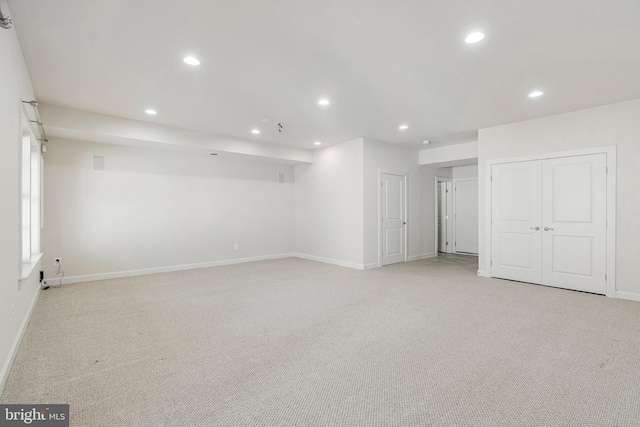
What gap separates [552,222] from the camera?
4.89 m

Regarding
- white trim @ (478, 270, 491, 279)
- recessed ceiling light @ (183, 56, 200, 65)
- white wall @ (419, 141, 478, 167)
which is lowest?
white trim @ (478, 270, 491, 279)

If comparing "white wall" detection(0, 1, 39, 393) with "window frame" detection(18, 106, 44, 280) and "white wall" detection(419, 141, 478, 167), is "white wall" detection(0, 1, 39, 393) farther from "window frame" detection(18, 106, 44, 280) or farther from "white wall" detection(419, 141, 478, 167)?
"white wall" detection(419, 141, 478, 167)

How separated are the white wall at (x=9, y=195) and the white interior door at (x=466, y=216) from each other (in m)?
Result: 9.02

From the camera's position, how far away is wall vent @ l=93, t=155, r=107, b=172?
545 centimetres

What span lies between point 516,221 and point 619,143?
1681 mm

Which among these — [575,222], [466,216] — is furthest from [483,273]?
[466,216]

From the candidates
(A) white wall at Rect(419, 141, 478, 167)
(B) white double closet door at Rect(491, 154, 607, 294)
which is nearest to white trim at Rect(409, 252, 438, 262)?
(B) white double closet door at Rect(491, 154, 607, 294)

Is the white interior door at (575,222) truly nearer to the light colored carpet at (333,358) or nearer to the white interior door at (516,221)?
the white interior door at (516,221)

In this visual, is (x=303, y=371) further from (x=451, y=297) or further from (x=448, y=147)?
(x=448, y=147)

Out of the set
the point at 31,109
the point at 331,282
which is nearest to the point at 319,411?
the point at 331,282

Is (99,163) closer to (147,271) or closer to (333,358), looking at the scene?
(147,271)

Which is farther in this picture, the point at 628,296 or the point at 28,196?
the point at 628,296

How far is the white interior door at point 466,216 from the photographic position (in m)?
8.59

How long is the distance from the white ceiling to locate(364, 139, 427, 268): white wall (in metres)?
1.68
